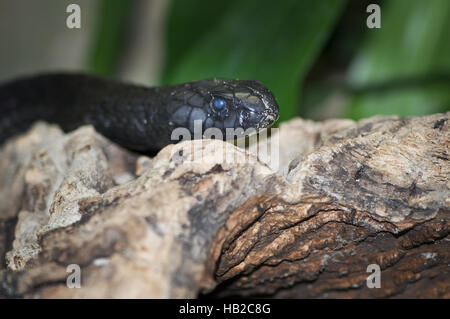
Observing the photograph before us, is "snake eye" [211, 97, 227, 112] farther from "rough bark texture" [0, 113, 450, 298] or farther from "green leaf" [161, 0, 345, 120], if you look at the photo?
"green leaf" [161, 0, 345, 120]

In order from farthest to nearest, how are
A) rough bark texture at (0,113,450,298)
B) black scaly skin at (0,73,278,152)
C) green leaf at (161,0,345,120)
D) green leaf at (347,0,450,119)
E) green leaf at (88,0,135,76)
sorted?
green leaf at (88,0,135,76) < green leaf at (347,0,450,119) < green leaf at (161,0,345,120) < black scaly skin at (0,73,278,152) < rough bark texture at (0,113,450,298)

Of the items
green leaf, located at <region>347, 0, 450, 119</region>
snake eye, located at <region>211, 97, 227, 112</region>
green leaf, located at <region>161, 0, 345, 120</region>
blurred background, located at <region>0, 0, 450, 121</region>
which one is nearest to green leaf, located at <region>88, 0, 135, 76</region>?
blurred background, located at <region>0, 0, 450, 121</region>

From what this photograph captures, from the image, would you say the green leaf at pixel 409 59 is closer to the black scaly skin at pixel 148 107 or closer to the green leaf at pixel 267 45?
the green leaf at pixel 267 45

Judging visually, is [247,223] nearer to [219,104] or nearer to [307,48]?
[219,104]

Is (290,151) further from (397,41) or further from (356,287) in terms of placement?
(397,41)

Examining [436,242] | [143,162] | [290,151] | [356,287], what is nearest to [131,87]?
[143,162]

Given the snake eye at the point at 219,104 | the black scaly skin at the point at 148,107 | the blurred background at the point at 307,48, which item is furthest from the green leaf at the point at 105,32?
the snake eye at the point at 219,104

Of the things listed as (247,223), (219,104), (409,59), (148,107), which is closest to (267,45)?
(219,104)
